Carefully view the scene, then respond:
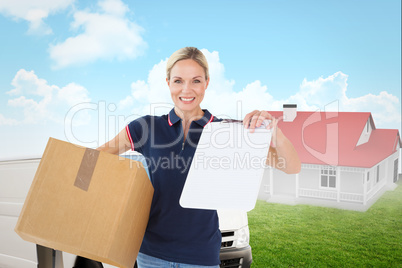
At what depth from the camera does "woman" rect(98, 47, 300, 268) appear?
56.4 inches

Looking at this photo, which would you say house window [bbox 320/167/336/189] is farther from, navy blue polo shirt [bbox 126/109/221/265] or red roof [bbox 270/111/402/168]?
navy blue polo shirt [bbox 126/109/221/265]

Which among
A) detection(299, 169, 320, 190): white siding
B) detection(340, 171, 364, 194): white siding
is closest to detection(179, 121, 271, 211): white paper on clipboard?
detection(340, 171, 364, 194): white siding

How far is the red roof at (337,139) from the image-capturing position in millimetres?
11641

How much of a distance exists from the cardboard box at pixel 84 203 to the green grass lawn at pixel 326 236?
6466 mm

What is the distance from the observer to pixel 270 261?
7422 millimetres

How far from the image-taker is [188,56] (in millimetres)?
1513

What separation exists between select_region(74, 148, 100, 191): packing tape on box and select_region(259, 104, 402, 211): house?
449 inches

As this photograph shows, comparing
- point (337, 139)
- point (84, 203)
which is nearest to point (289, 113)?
point (337, 139)

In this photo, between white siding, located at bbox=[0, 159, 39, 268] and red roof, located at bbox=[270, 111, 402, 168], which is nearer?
white siding, located at bbox=[0, 159, 39, 268]

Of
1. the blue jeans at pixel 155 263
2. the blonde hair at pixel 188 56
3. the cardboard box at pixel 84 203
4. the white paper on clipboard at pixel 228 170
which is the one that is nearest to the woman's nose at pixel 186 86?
the blonde hair at pixel 188 56

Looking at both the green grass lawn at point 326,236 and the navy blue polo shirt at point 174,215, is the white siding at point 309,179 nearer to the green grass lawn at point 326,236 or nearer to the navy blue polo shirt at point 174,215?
the green grass lawn at point 326,236

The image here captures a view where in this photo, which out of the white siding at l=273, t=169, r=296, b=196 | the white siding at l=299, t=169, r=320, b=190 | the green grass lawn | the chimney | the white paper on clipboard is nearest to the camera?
the white paper on clipboard

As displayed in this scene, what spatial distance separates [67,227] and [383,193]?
49.8 feet

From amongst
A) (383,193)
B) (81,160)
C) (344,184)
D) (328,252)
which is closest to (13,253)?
(81,160)
